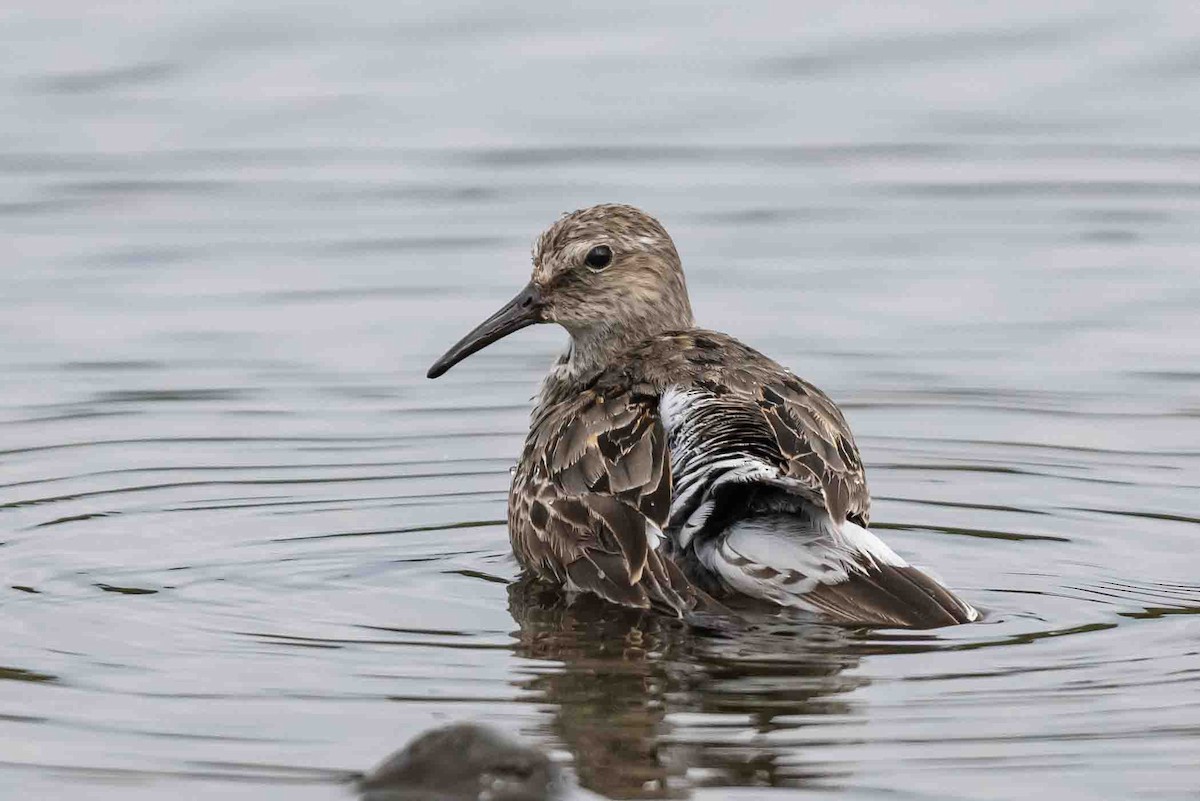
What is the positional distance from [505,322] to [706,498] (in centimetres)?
189

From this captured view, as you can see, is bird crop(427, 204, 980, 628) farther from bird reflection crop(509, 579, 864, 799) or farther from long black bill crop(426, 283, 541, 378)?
long black bill crop(426, 283, 541, 378)

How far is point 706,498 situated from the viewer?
8195mm

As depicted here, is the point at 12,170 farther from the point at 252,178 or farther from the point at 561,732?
the point at 561,732

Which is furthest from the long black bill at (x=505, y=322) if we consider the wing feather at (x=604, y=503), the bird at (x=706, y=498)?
the wing feather at (x=604, y=503)

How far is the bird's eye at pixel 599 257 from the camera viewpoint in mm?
9703

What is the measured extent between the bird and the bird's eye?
1.59 ft

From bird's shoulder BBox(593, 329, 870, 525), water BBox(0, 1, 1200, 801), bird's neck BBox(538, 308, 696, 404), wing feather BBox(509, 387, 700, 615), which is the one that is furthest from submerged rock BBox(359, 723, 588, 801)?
bird's neck BBox(538, 308, 696, 404)

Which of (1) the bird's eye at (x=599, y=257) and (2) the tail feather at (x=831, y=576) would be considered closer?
(2) the tail feather at (x=831, y=576)

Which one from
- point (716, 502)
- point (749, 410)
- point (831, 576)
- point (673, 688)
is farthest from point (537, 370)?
point (673, 688)

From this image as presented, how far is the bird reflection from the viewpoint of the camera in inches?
259

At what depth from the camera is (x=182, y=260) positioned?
44.9 ft

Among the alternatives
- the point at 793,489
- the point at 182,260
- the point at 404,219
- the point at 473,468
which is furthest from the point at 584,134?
the point at 793,489

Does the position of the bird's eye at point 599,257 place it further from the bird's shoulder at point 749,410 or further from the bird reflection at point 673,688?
the bird reflection at point 673,688

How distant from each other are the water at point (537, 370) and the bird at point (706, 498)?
0.47ft
